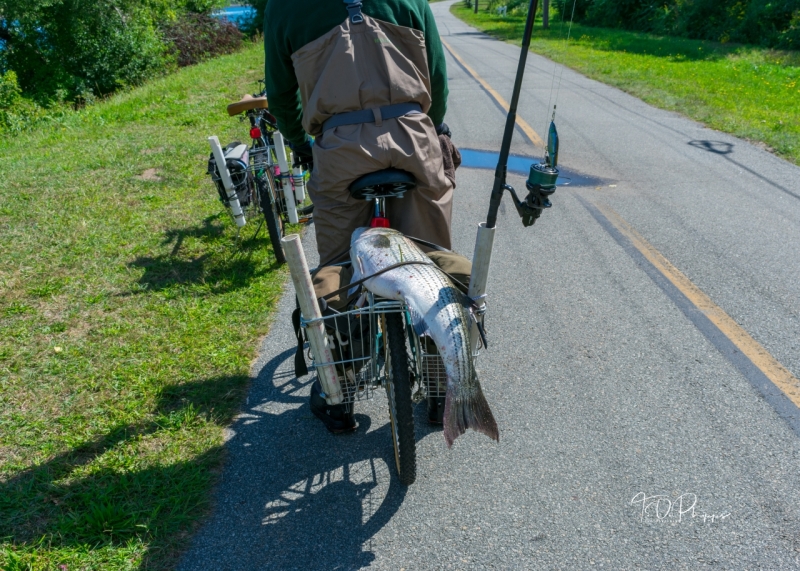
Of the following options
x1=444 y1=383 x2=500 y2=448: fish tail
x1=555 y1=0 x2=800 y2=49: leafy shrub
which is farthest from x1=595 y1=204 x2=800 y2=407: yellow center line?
x1=555 y1=0 x2=800 y2=49: leafy shrub

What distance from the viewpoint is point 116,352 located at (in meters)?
3.97

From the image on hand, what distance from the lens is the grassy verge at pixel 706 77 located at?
9602 mm

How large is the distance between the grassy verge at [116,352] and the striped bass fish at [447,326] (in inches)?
56.4

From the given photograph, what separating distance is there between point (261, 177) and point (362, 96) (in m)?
2.56

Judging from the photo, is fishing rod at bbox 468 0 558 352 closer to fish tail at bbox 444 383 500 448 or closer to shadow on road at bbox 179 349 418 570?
fish tail at bbox 444 383 500 448

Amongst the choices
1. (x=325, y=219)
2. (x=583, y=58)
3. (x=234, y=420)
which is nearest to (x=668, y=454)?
(x=325, y=219)

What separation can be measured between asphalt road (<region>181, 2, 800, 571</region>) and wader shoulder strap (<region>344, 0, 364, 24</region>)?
1563mm

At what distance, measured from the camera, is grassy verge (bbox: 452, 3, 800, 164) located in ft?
31.5

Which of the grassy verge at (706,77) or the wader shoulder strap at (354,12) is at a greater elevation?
the wader shoulder strap at (354,12)

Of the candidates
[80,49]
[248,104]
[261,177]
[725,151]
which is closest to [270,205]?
[261,177]

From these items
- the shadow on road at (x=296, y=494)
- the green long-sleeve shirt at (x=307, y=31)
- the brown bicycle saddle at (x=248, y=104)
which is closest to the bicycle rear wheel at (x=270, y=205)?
the brown bicycle saddle at (x=248, y=104)

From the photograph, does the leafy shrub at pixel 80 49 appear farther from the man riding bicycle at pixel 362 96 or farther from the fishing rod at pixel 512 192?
the fishing rod at pixel 512 192

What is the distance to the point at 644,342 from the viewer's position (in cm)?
397

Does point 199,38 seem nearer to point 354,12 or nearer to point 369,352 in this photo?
point 354,12
